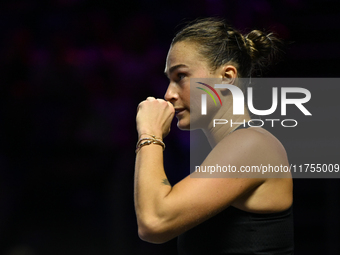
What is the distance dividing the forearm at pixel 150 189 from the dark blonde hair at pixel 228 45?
36cm

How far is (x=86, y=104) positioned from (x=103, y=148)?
1.31 feet

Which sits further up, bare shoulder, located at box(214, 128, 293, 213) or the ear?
the ear

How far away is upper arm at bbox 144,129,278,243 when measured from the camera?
2.50 feet

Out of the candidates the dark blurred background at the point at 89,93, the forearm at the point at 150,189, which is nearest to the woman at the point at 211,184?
the forearm at the point at 150,189

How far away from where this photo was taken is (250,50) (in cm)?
114

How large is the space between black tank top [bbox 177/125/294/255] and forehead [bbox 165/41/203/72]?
0.43m

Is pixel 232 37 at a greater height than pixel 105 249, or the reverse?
pixel 232 37

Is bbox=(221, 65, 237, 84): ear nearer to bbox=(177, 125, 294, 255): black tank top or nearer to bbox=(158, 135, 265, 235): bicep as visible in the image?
bbox=(158, 135, 265, 235): bicep

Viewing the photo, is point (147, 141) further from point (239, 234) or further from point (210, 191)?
point (239, 234)

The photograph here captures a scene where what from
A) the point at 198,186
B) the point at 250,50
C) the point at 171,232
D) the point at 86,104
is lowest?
the point at 171,232

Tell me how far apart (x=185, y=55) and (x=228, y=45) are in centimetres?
16

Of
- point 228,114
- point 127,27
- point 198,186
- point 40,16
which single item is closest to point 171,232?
point 198,186

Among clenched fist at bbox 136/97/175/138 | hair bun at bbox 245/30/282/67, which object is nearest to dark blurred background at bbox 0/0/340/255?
hair bun at bbox 245/30/282/67

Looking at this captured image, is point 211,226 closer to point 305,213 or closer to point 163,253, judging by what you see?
point 163,253
